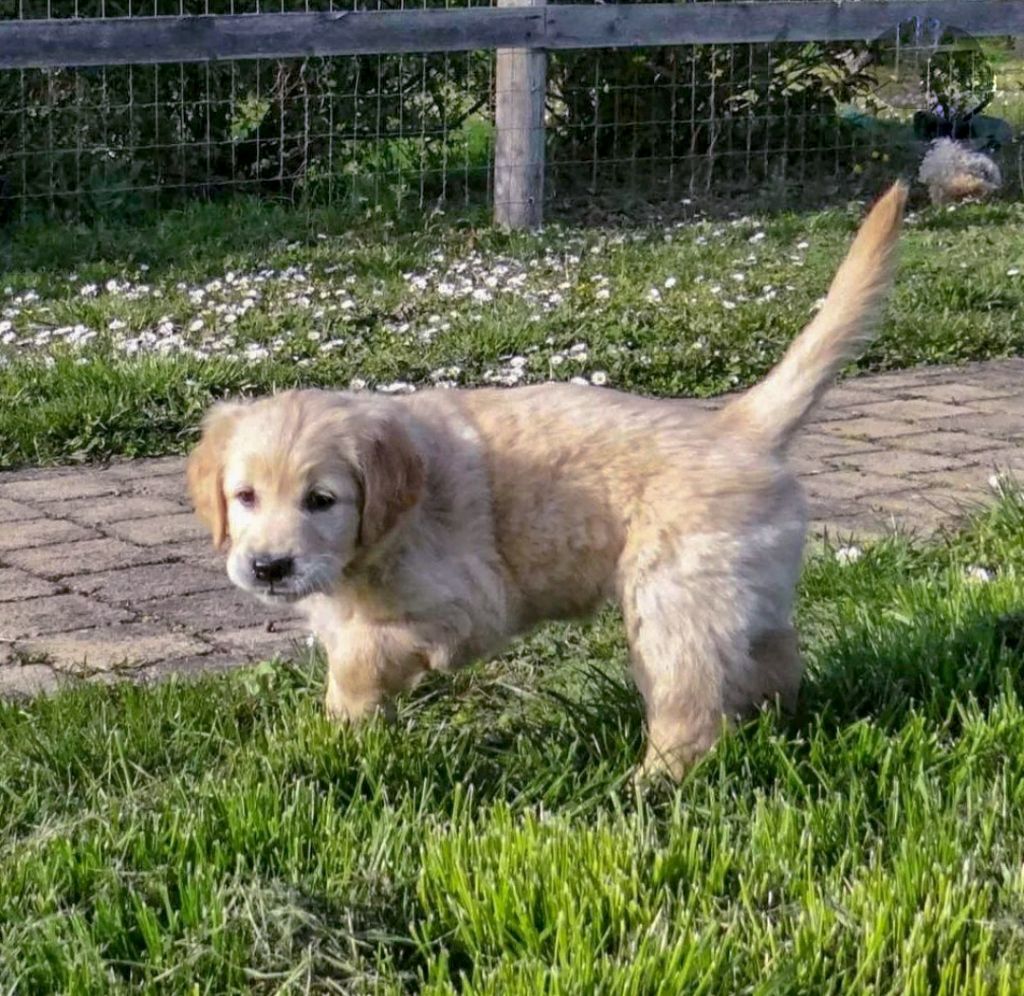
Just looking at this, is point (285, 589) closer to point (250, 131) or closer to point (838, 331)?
point (838, 331)

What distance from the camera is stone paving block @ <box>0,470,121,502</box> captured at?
19.2 feet

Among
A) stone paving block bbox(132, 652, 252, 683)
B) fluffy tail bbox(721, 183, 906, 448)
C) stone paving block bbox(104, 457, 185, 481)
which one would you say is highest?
fluffy tail bbox(721, 183, 906, 448)

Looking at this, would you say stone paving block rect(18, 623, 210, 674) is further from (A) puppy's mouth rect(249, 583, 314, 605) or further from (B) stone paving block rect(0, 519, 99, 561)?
(A) puppy's mouth rect(249, 583, 314, 605)

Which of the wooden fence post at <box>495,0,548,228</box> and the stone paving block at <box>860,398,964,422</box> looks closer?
the stone paving block at <box>860,398,964,422</box>

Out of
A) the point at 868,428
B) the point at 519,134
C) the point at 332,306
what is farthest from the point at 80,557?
the point at 519,134

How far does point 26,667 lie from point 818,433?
3280 millimetres

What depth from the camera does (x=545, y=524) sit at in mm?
3662

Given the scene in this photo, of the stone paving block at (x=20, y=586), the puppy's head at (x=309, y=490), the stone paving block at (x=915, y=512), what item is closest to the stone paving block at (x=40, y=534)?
the stone paving block at (x=20, y=586)

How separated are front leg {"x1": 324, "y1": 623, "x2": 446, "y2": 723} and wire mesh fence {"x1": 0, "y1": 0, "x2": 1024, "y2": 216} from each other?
7.90 m

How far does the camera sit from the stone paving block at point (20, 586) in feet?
15.9

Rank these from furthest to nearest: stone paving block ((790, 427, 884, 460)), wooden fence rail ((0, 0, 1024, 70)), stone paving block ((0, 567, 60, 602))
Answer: wooden fence rail ((0, 0, 1024, 70)), stone paving block ((790, 427, 884, 460)), stone paving block ((0, 567, 60, 602))

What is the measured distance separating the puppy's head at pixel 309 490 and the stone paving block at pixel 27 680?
2.42 ft

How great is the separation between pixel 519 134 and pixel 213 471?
7.49 meters

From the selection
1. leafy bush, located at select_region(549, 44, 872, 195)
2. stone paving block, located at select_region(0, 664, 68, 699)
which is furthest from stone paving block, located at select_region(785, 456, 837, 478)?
leafy bush, located at select_region(549, 44, 872, 195)
